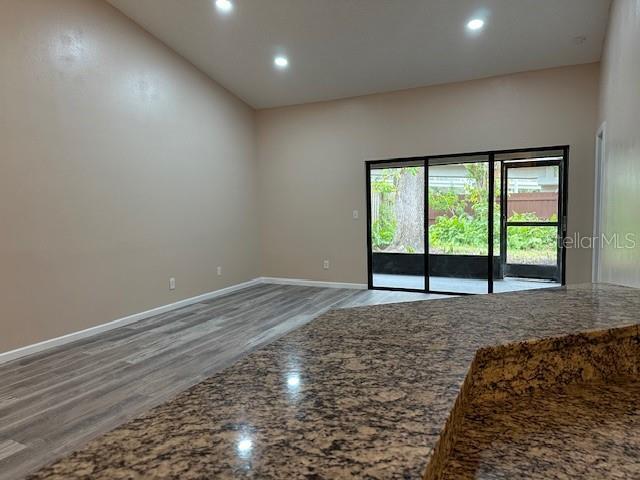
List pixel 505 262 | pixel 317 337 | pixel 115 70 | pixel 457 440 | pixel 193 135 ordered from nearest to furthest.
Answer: pixel 457 440
pixel 317 337
pixel 115 70
pixel 193 135
pixel 505 262

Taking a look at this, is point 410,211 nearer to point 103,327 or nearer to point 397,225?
point 397,225

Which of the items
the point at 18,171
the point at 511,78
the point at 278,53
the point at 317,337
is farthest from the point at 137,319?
the point at 511,78

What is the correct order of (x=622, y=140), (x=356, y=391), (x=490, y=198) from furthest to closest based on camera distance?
1. (x=490, y=198)
2. (x=622, y=140)
3. (x=356, y=391)

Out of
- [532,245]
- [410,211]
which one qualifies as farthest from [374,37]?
[532,245]

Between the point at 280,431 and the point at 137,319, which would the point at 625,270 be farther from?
the point at 137,319

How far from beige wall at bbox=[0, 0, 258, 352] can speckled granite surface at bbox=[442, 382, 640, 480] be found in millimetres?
3755

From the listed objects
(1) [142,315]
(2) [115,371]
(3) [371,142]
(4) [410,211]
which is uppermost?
(3) [371,142]

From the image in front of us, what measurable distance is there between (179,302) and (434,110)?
4194mm

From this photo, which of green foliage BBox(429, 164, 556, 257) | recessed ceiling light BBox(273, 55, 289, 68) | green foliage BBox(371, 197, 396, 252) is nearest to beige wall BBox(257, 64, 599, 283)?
green foliage BBox(371, 197, 396, 252)

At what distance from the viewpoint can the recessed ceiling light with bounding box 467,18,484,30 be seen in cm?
393

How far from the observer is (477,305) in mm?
1278

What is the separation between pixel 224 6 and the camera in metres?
3.99

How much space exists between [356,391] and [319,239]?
18.0 feet
